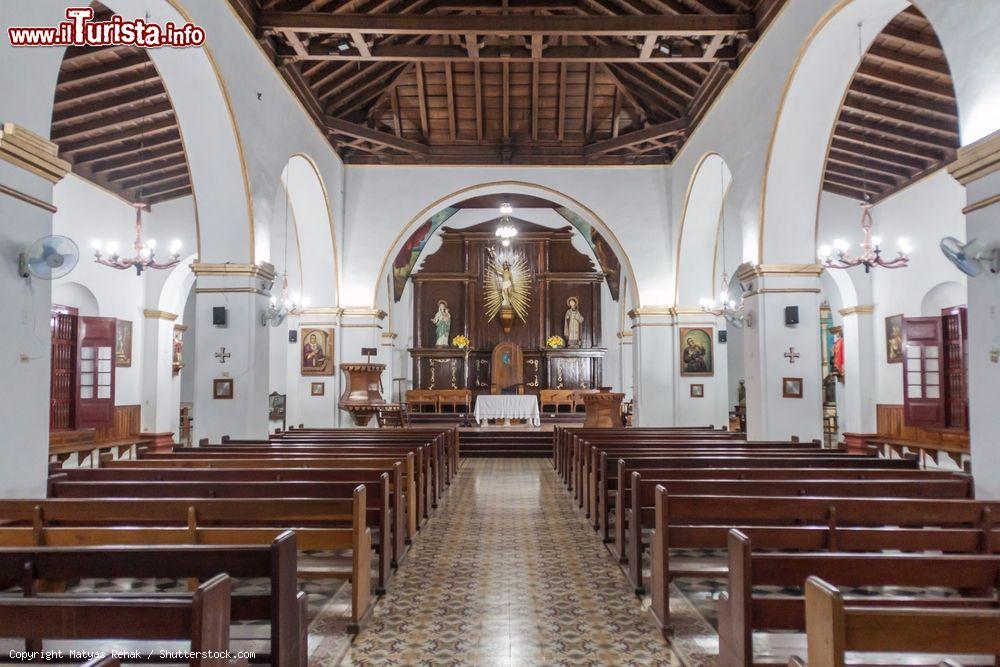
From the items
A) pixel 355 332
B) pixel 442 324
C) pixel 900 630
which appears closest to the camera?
pixel 900 630

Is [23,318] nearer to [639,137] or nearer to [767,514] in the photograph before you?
[767,514]

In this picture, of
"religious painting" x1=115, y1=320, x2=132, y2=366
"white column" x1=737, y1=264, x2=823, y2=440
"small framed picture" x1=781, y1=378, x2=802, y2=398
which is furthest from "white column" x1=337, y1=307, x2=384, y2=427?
"small framed picture" x1=781, y1=378, x2=802, y2=398

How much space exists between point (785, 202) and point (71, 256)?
7.15 m

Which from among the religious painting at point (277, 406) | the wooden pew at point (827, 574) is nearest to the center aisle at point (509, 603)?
the wooden pew at point (827, 574)

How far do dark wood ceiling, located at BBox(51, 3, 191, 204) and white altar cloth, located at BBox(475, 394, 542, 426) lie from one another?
7315 mm

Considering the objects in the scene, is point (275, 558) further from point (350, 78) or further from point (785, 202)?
point (350, 78)

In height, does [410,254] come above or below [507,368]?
above

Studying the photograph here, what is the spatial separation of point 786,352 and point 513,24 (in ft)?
16.6

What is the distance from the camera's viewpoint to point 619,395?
39.5ft

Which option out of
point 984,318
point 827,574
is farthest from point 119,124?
point 827,574

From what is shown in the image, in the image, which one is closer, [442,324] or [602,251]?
[602,251]

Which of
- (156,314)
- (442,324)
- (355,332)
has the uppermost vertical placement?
(442,324)

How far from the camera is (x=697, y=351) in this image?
12.8 m

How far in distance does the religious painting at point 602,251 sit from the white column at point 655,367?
4.88 metres
